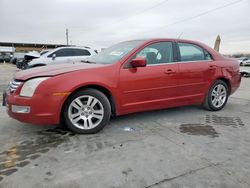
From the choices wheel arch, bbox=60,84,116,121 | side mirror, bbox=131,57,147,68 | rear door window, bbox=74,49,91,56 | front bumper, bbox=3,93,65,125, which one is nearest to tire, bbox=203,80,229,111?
side mirror, bbox=131,57,147,68

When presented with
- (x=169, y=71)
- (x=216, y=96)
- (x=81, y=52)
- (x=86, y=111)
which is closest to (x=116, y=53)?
(x=169, y=71)

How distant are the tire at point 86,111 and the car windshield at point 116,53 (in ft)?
2.38

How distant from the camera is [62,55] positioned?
39.1ft

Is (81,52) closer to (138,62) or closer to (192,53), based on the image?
(192,53)

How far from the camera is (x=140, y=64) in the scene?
399cm

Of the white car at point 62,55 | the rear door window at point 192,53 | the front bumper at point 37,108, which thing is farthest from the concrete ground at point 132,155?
the white car at point 62,55

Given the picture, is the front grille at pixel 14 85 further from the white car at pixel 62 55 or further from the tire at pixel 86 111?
the white car at pixel 62 55

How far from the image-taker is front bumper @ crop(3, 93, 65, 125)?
3.46 m

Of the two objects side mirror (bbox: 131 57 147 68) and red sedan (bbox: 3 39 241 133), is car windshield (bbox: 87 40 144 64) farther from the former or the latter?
side mirror (bbox: 131 57 147 68)

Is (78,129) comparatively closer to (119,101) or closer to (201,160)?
(119,101)

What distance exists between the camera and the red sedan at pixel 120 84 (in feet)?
11.5

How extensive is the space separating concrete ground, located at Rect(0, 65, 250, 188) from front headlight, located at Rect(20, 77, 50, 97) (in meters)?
0.65

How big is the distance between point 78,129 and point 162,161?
1445mm

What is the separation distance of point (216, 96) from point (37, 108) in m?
3.66
